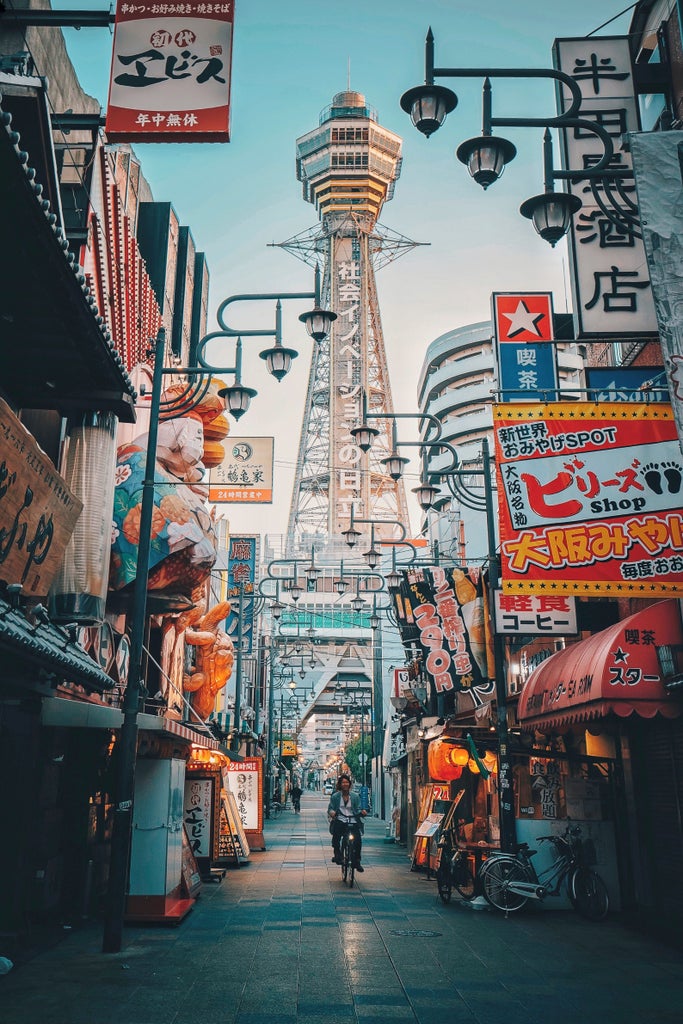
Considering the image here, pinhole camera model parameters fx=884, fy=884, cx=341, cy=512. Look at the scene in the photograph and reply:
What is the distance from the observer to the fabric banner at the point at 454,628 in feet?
67.9

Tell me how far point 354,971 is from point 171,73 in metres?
10.6

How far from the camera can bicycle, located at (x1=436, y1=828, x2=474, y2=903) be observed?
16359 millimetres

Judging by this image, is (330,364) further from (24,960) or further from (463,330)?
(24,960)

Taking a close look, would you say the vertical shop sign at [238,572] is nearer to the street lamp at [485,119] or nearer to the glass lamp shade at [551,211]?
the glass lamp shade at [551,211]

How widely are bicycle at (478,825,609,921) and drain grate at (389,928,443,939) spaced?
2.15 m

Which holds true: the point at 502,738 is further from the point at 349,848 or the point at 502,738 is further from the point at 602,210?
the point at 602,210

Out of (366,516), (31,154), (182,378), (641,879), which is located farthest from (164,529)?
(366,516)

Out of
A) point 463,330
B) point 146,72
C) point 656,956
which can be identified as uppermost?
point 463,330

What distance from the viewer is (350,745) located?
119875 mm

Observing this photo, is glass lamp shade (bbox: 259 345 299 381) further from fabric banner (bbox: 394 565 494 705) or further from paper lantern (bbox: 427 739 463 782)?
paper lantern (bbox: 427 739 463 782)

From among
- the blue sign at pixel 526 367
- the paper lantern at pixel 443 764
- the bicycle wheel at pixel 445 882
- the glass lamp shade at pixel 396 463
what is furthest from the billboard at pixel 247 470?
the bicycle wheel at pixel 445 882

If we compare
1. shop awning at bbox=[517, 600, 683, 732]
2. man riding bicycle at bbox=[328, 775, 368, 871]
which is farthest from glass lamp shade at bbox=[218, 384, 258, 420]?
man riding bicycle at bbox=[328, 775, 368, 871]

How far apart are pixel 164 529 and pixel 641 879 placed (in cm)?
1005

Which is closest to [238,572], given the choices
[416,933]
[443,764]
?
[443,764]
